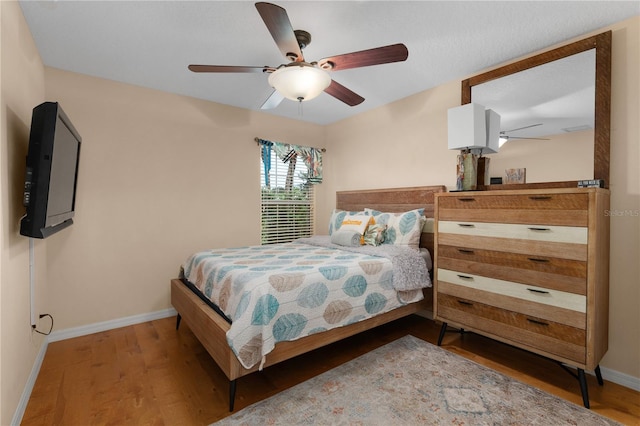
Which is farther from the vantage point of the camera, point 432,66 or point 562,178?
point 432,66

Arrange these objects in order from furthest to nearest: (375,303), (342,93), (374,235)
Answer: (374,235) < (342,93) < (375,303)

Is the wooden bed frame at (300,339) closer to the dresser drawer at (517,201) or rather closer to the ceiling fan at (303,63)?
the dresser drawer at (517,201)

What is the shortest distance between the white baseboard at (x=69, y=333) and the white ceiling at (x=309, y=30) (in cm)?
239

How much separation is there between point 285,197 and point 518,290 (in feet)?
9.78

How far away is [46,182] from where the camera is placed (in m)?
1.58

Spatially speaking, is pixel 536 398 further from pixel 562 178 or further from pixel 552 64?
pixel 552 64

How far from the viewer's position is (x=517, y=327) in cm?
204

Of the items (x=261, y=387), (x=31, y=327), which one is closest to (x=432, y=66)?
(x=261, y=387)

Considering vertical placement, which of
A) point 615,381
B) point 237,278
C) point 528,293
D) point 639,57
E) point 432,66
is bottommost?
point 615,381

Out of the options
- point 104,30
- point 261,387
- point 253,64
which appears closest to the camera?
point 261,387

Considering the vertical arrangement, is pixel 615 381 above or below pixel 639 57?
below

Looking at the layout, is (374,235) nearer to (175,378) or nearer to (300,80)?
(300,80)

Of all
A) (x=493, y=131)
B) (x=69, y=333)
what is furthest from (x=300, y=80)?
(x=69, y=333)

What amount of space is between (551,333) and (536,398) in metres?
0.41
